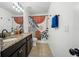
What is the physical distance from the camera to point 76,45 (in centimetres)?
134

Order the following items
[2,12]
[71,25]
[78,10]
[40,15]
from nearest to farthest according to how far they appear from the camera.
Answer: [78,10]
[71,25]
[2,12]
[40,15]

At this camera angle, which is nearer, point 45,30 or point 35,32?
point 35,32

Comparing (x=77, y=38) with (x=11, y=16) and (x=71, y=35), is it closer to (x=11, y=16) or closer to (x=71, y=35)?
(x=71, y=35)

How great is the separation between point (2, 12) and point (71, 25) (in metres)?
1.03

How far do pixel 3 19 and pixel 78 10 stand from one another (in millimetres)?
1127

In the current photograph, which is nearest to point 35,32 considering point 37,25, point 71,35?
point 37,25

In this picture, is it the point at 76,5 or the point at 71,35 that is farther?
the point at 71,35

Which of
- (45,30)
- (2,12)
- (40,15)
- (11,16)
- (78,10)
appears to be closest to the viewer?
(78,10)

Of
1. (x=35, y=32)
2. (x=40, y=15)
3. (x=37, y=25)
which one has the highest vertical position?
(x=40, y=15)

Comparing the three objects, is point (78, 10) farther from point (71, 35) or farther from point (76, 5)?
point (71, 35)

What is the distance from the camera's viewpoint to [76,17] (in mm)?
1288

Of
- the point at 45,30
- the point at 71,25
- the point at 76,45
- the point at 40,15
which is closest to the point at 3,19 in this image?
the point at 71,25

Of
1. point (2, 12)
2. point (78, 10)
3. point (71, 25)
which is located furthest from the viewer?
point (2, 12)

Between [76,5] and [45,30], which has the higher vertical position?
[76,5]
